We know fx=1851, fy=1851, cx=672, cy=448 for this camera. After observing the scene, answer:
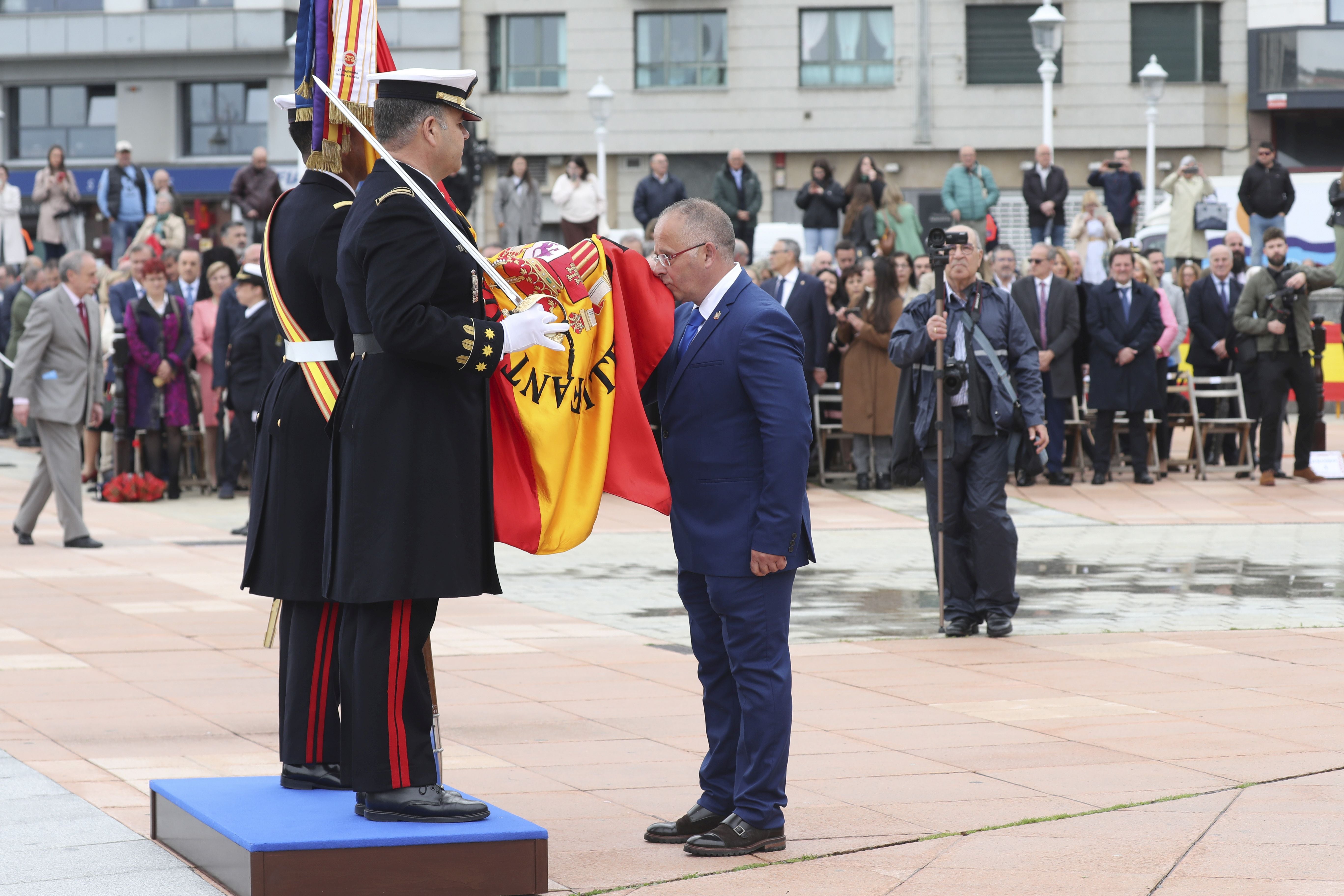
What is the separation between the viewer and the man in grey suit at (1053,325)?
690 inches

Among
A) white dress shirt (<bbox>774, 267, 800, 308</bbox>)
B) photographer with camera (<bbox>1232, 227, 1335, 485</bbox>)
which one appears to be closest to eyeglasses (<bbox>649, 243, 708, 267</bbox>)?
white dress shirt (<bbox>774, 267, 800, 308</bbox>)

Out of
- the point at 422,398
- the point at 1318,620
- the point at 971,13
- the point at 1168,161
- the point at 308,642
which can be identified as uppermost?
the point at 971,13

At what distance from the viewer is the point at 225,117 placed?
4356 centimetres

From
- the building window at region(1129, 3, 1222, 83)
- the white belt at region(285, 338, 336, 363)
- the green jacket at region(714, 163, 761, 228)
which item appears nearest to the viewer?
the white belt at region(285, 338, 336, 363)

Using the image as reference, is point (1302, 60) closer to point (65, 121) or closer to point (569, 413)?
point (65, 121)

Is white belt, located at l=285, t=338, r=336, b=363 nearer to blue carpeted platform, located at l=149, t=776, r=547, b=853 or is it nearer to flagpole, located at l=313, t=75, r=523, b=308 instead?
flagpole, located at l=313, t=75, r=523, b=308

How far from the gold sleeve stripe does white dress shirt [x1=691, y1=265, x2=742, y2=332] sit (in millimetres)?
1139

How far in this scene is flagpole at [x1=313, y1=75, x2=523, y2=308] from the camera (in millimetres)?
4832

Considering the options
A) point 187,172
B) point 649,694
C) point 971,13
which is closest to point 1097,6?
point 971,13

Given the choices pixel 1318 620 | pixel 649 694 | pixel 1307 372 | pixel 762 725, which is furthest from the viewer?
pixel 1307 372

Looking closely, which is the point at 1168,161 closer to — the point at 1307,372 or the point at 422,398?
the point at 1307,372

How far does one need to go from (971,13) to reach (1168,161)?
537cm

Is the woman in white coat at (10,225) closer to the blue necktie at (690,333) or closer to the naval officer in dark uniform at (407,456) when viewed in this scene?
the blue necktie at (690,333)

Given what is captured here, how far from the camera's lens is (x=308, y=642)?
5492 millimetres
